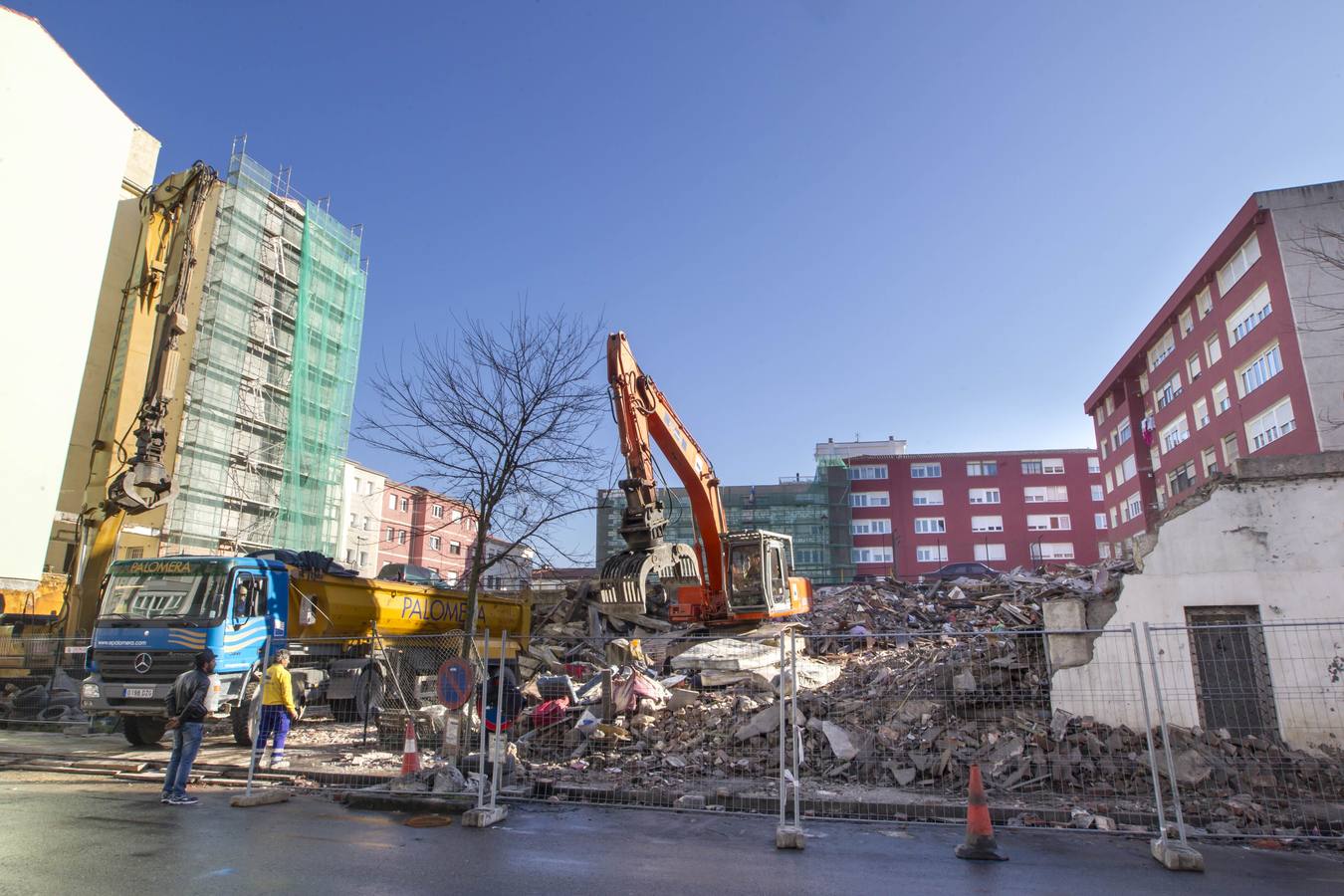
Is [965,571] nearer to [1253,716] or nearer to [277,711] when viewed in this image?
[1253,716]

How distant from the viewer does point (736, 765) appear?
9.45 meters

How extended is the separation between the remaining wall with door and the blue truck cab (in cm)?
1150

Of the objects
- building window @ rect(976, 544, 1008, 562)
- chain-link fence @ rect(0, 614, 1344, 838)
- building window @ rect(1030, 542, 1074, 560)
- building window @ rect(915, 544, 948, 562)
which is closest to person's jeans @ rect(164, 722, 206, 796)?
chain-link fence @ rect(0, 614, 1344, 838)

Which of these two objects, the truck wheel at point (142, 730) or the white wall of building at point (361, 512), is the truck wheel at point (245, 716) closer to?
the truck wheel at point (142, 730)

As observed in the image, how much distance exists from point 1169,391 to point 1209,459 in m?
5.99

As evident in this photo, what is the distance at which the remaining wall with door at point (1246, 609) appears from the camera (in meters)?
9.04

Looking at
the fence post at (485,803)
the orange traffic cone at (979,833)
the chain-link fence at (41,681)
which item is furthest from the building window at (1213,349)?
the chain-link fence at (41,681)

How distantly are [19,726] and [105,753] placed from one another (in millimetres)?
5149

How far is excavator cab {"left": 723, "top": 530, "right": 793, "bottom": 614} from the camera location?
17000mm

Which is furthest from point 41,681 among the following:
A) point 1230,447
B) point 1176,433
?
point 1176,433

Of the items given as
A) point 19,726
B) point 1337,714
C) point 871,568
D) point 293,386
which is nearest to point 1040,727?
point 1337,714

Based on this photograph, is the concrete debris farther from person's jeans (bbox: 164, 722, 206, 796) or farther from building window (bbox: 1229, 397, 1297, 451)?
building window (bbox: 1229, 397, 1297, 451)

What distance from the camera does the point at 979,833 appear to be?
6266 millimetres

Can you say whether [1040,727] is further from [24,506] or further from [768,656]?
[24,506]
